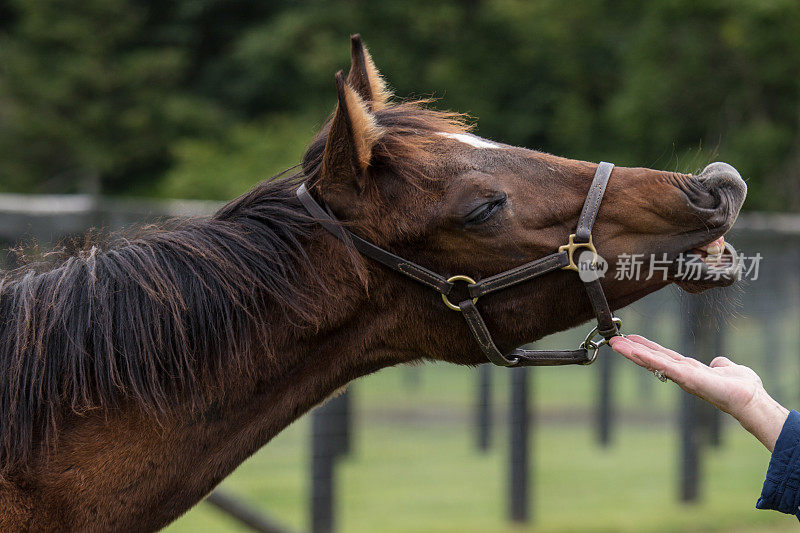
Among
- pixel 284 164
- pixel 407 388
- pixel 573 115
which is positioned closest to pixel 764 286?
pixel 407 388

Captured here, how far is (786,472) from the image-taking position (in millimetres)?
2244

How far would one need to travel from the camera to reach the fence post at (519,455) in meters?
7.11

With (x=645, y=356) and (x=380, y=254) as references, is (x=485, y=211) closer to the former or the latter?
(x=380, y=254)

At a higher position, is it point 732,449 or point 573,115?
point 573,115

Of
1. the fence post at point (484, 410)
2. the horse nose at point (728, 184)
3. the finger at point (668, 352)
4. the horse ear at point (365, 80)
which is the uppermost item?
the horse ear at point (365, 80)

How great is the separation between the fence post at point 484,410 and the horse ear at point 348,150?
469cm

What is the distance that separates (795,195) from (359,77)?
20428mm

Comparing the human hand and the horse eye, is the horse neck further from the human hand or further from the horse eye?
the human hand

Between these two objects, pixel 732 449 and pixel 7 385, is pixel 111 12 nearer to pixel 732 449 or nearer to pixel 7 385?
pixel 732 449

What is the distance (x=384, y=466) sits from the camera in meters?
7.08

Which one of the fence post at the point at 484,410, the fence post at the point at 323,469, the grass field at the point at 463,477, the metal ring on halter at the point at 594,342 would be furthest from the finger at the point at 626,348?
the fence post at the point at 484,410

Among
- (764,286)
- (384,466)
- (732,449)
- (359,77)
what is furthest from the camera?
(732,449)

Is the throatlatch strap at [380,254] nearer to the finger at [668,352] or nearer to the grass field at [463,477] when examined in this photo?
the finger at [668,352]

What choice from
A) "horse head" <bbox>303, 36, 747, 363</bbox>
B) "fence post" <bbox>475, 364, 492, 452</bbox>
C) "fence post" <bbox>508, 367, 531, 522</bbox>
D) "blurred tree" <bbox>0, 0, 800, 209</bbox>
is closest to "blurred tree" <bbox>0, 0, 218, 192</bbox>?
"blurred tree" <bbox>0, 0, 800, 209</bbox>
